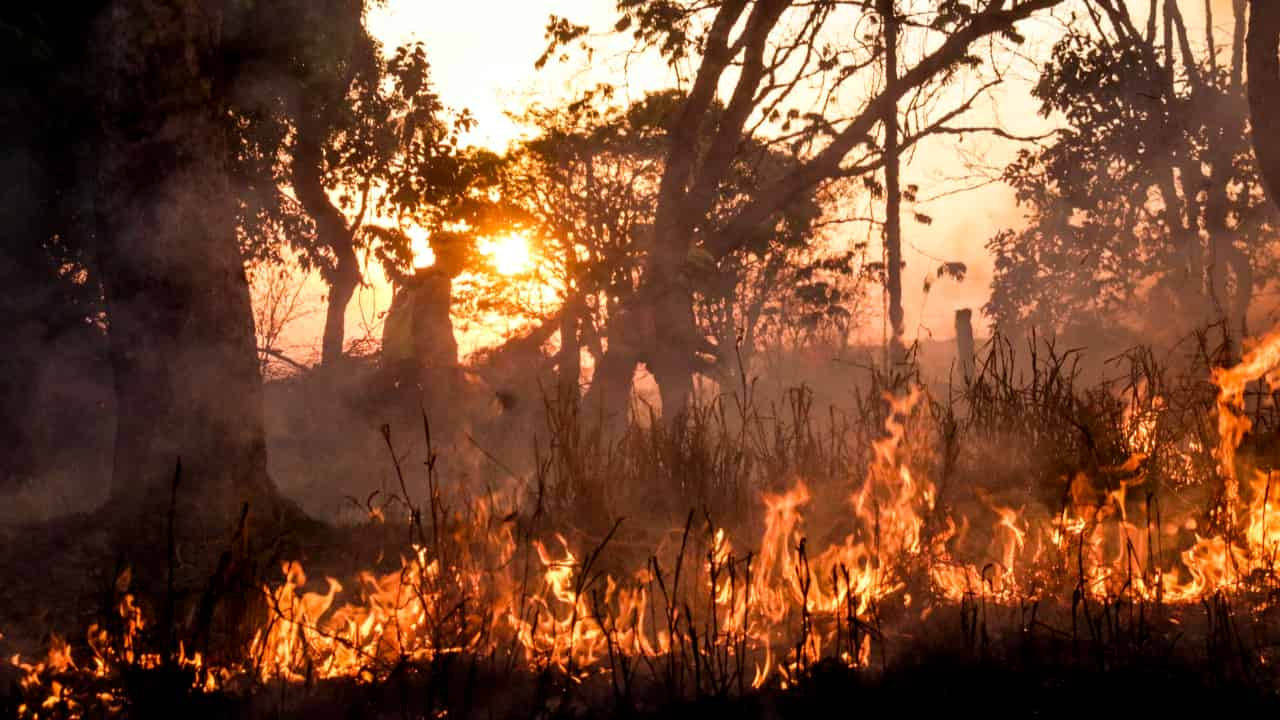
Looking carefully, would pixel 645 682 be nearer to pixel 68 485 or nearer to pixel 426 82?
pixel 426 82

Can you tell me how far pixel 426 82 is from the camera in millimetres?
11961

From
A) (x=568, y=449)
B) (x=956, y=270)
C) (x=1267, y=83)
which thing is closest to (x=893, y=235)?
(x=956, y=270)

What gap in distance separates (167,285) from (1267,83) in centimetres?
834

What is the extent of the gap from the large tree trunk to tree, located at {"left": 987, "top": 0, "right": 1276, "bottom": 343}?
33.4 feet

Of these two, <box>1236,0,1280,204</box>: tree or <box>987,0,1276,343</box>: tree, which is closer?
<box>1236,0,1280,204</box>: tree

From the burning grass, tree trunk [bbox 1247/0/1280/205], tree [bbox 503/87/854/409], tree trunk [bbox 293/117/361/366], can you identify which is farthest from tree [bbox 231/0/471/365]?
tree trunk [bbox 1247/0/1280/205]

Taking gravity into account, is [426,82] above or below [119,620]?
above

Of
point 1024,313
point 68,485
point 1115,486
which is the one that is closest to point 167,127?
point 1115,486

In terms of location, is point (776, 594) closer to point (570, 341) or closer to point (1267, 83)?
point (1267, 83)

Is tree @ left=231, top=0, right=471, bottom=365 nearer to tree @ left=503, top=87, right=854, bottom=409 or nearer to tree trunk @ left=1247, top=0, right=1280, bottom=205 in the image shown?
tree @ left=503, top=87, right=854, bottom=409

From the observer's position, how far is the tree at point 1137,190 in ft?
48.7

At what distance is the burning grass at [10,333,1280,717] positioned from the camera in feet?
9.88

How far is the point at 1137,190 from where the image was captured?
18672 millimetres

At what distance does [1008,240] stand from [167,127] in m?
19.8
